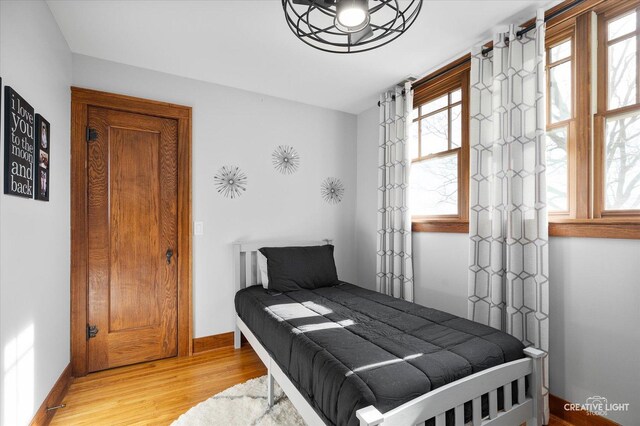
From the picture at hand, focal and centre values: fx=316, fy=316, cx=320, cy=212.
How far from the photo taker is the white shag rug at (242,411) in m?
1.91

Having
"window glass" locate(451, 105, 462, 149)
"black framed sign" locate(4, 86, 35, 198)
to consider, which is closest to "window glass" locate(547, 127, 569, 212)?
"window glass" locate(451, 105, 462, 149)

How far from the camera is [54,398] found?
2.09m

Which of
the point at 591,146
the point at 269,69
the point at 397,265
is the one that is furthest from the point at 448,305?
the point at 269,69

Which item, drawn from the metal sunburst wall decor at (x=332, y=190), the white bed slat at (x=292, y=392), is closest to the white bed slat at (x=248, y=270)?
the white bed slat at (x=292, y=392)

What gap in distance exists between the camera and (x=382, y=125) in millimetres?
3332

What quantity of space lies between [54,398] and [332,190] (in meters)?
2.96

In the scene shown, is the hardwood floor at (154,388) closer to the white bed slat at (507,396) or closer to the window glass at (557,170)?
the white bed slat at (507,396)

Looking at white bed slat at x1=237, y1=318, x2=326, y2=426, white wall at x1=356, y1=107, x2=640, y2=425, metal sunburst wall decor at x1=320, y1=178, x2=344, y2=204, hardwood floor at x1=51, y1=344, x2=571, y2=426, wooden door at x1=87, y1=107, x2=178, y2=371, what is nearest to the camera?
white bed slat at x1=237, y1=318, x2=326, y2=426

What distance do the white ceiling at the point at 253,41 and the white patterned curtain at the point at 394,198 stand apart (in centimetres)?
26

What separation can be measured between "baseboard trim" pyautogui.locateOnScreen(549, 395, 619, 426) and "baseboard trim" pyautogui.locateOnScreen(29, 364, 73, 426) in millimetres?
3097

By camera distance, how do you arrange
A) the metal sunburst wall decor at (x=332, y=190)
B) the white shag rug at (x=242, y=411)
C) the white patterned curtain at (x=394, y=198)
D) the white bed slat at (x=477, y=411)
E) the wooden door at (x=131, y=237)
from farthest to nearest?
the metal sunburst wall decor at (x=332, y=190)
the white patterned curtain at (x=394, y=198)
the wooden door at (x=131, y=237)
the white shag rug at (x=242, y=411)
the white bed slat at (x=477, y=411)

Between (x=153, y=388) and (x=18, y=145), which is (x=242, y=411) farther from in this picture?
(x=18, y=145)

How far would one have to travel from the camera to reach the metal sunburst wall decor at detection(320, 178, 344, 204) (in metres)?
3.75

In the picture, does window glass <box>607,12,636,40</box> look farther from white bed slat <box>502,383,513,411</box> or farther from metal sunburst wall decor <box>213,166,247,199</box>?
metal sunburst wall decor <box>213,166,247,199</box>
